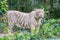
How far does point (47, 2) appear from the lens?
1387cm

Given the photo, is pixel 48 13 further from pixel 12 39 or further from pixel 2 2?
pixel 12 39

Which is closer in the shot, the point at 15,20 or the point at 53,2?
the point at 15,20

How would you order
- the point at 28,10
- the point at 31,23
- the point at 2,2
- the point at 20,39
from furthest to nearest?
the point at 28,10, the point at 31,23, the point at 2,2, the point at 20,39

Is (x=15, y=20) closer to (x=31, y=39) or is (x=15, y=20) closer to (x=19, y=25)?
(x=19, y=25)

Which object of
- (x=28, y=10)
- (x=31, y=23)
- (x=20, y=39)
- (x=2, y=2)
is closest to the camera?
(x=20, y=39)

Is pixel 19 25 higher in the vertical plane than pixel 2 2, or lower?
lower

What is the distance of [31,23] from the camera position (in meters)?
10.2

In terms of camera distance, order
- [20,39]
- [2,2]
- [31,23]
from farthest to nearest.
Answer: [31,23] → [2,2] → [20,39]

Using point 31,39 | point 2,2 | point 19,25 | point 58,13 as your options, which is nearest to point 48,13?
point 58,13

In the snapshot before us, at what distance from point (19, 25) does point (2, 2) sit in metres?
2.14

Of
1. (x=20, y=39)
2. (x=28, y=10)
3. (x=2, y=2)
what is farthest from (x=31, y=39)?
(x=28, y=10)

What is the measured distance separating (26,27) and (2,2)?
215 centimetres

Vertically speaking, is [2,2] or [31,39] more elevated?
[2,2]

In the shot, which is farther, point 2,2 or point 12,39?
point 2,2
